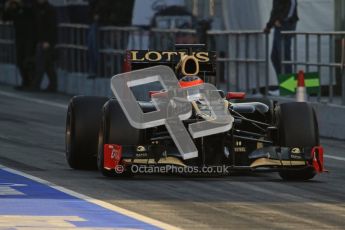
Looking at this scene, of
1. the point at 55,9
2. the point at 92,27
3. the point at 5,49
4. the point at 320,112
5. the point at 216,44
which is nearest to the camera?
the point at 320,112

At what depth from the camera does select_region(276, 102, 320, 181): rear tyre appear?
14758 millimetres

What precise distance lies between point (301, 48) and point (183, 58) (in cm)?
788

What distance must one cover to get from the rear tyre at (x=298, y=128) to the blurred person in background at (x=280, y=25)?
888 cm

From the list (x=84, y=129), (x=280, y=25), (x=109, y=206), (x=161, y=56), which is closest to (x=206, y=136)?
(x=84, y=129)

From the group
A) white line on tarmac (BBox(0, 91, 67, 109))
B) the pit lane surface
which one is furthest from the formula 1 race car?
white line on tarmac (BBox(0, 91, 67, 109))

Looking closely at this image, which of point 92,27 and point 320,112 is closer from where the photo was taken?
point 320,112

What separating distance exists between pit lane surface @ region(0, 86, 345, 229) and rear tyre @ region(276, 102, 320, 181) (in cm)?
38

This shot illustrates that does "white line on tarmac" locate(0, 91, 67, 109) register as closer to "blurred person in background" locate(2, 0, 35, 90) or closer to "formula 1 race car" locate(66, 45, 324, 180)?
"blurred person in background" locate(2, 0, 35, 90)

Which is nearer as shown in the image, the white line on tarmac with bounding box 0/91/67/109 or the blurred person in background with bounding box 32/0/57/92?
the white line on tarmac with bounding box 0/91/67/109

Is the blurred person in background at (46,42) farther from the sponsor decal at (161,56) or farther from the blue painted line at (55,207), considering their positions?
the blue painted line at (55,207)

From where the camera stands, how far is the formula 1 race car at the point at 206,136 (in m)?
14.5

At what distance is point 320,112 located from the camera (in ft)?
74.1

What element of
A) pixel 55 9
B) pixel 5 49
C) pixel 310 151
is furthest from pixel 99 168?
pixel 5 49

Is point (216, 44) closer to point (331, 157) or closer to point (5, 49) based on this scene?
point (331, 157)
